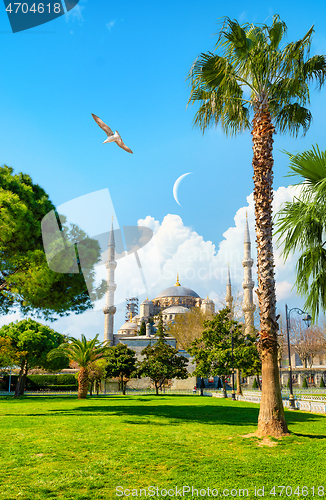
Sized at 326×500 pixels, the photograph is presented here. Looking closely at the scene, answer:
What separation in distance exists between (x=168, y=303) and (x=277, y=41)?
7823 cm

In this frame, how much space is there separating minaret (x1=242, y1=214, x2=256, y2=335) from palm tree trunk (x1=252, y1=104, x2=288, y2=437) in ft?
107

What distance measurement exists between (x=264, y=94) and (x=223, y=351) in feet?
66.4

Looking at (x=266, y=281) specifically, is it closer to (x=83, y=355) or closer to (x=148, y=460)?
(x=148, y=460)

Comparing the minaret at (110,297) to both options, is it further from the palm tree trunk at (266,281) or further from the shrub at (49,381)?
the palm tree trunk at (266,281)

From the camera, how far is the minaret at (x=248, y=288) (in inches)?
1708

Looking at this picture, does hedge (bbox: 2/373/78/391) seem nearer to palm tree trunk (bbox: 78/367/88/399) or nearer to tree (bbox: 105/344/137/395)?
tree (bbox: 105/344/137/395)

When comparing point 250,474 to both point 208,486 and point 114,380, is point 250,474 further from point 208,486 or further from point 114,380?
point 114,380

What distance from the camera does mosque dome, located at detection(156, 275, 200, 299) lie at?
88375 mm

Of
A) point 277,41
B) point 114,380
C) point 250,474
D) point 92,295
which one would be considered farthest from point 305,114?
point 114,380

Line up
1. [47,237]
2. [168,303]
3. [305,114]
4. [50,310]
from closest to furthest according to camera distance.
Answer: [305,114], [47,237], [50,310], [168,303]

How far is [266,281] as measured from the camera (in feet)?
30.0

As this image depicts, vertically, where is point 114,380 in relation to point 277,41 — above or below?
below

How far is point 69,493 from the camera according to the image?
4.73 metres

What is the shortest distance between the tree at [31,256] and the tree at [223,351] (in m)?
14.3
